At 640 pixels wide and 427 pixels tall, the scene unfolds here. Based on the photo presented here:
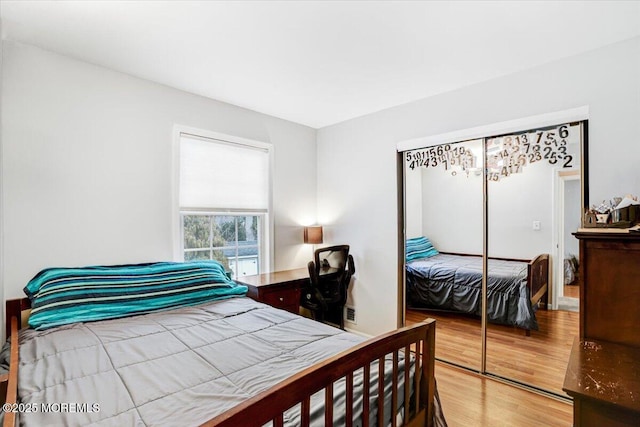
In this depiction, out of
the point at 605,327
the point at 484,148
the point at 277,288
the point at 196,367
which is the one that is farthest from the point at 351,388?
the point at 484,148

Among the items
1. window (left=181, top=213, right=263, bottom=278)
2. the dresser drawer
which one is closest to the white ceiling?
window (left=181, top=213, right=263, bottom=278)

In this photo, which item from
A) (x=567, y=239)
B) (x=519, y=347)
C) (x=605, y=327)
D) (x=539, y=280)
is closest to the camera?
(x=605, y=327)

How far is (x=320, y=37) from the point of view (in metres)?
2.06

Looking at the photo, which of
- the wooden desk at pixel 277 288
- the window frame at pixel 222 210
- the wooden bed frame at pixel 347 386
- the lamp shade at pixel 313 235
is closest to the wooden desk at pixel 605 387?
the wooden bed frame at pixel 347 386

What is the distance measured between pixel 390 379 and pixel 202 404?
812mm

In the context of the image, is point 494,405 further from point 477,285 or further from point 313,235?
point 313,235

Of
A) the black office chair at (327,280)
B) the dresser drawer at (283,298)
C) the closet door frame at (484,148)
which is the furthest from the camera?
the black office chair at (327,280)

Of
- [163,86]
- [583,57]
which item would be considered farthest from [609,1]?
[163,86]

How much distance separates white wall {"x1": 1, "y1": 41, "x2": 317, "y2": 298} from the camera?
6.98ft

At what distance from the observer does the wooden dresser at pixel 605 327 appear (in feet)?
4.02

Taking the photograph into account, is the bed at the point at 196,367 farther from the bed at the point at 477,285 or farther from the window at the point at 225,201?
the bed at the point at 477,285

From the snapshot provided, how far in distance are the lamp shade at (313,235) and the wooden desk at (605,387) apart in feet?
8.83

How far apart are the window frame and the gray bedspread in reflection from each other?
1570 millimetres

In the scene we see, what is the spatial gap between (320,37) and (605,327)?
230 cm
